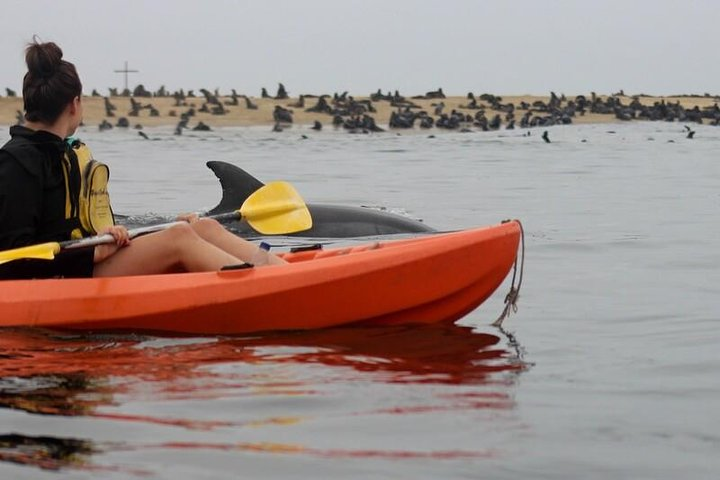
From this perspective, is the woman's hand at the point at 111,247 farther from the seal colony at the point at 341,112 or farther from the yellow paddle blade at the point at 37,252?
the seal colony at the point at 341,112

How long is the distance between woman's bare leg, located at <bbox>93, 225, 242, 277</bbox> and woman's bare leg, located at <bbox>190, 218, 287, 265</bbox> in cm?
9

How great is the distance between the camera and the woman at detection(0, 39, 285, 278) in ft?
23.1

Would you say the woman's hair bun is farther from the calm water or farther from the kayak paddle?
the kayak paddle

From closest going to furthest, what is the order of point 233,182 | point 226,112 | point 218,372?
point 218,372 → point 233,182 → point 226,112

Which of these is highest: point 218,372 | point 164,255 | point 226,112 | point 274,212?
point 274,212

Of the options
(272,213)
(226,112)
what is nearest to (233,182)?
(272,213)

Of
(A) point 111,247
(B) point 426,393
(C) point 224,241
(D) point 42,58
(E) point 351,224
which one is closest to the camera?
(B) point 426,393

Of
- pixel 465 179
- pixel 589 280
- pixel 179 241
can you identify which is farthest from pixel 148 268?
pixel 465 179

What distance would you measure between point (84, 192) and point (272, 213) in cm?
157

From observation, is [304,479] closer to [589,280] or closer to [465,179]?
[589,280]

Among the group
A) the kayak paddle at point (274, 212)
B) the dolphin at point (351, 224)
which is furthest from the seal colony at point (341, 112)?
the kayak paddle at point (274, 212)

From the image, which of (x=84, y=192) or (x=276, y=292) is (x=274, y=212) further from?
(x=84, y=192)

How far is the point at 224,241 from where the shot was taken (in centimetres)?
777

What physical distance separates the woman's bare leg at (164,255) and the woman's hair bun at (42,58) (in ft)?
3.38
